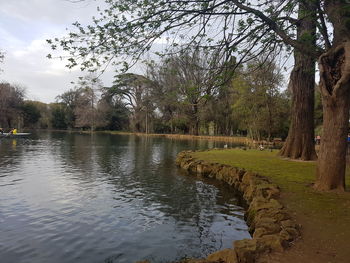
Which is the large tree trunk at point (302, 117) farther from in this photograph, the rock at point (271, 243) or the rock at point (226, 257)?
the rock at point (226, 257)

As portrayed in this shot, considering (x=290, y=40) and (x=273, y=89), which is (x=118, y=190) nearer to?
(x=290, y=40)

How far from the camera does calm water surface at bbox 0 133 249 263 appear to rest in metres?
6.88

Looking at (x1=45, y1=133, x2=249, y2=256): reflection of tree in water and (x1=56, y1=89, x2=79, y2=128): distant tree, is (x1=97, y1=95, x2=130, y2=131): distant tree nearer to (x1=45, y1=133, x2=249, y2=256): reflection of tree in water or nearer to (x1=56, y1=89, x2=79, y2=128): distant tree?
(x1=56, y1=89, x2=79, y2=128): distant tree

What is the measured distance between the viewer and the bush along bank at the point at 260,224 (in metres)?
5.14

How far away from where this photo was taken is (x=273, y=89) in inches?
1473

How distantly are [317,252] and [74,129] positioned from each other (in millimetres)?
95544

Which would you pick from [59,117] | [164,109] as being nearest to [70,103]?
[59,117]

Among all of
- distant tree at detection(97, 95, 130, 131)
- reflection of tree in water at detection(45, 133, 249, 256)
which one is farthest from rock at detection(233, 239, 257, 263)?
distant tree at detection(97, 95, 130, 131)

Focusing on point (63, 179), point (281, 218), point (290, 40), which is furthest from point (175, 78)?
point (281, 218)

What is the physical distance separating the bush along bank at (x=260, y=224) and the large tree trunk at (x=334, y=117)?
1816 millimetres

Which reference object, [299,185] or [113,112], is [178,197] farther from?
[113,112]

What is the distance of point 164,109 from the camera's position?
67.5 meters

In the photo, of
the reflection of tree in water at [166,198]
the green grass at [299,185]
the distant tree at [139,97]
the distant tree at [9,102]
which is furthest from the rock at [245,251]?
the distant tree at [9,102]

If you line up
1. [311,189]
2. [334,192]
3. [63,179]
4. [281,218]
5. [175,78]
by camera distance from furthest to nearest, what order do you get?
[175,78]
[63,179]
[311,189]
[334,192]
[281,218]
